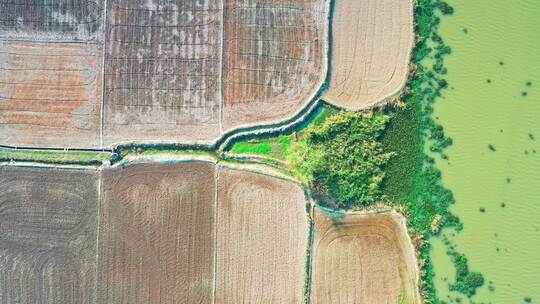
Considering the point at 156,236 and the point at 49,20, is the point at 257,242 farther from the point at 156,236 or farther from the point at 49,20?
the point at 49,20

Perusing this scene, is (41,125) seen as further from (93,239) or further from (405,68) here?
(405,68)

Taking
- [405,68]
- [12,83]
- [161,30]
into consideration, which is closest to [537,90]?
[405,68]

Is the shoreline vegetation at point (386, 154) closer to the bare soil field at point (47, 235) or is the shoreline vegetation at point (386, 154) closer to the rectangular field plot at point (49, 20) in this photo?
the bare soil field at point (47, 235)

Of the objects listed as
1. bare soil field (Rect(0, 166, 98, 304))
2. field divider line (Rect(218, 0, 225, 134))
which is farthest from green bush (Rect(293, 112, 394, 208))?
bare soil field (Rect(0, 166, 98, 304))

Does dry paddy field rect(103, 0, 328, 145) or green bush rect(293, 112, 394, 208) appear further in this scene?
dry paddy field rect(103, 0, 328, 145)

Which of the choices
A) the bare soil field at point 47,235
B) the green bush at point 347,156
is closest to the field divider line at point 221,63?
the green bush at point 347,156

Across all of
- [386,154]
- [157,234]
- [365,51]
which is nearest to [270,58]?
[365,51]

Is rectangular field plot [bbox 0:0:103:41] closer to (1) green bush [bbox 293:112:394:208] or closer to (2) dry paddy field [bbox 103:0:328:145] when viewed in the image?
(2) dry paddy field [bbox 103:0:328:145]
